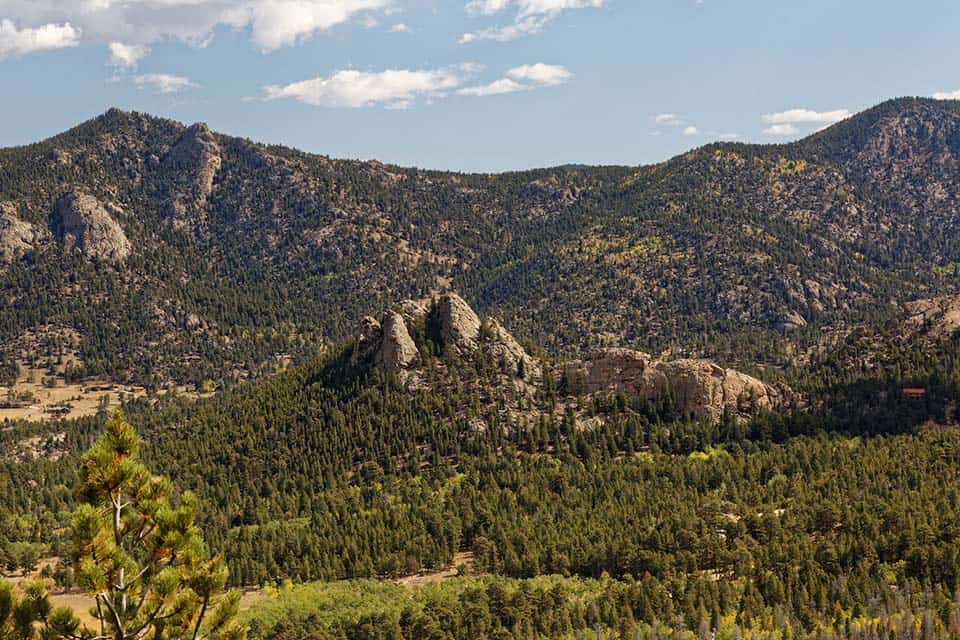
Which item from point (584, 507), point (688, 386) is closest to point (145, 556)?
point (584, 507)

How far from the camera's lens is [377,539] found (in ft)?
438

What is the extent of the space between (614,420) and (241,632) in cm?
16308

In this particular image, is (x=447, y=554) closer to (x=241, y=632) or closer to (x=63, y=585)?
(x=63, y=585)

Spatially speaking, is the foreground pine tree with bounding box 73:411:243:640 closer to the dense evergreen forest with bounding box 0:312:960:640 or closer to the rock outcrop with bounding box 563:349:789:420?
the dense evergreen forest with bounding box 0:312:960:640

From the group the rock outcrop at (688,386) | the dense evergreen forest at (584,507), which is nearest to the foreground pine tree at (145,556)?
the dense evergreen forest at (584,507)

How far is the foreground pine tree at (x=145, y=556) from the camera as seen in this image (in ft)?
82.4

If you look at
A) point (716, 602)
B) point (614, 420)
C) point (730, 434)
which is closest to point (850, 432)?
point (730, 434)

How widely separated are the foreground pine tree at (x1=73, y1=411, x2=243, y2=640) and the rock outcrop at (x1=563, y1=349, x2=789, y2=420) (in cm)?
17116

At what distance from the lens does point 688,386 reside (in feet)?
629

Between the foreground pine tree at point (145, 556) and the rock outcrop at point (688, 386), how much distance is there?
171 m

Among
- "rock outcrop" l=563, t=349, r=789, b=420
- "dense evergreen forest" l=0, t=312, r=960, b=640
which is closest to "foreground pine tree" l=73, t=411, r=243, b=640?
"dense evergreen forest" l=0, t=312, r=960, b=640

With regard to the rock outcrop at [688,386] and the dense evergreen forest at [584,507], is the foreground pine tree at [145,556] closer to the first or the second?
the dense evergreen forest at [584,507]

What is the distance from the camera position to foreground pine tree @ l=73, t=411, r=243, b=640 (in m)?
25.1

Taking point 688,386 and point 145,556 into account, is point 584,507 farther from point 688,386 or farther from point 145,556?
point 145,556
